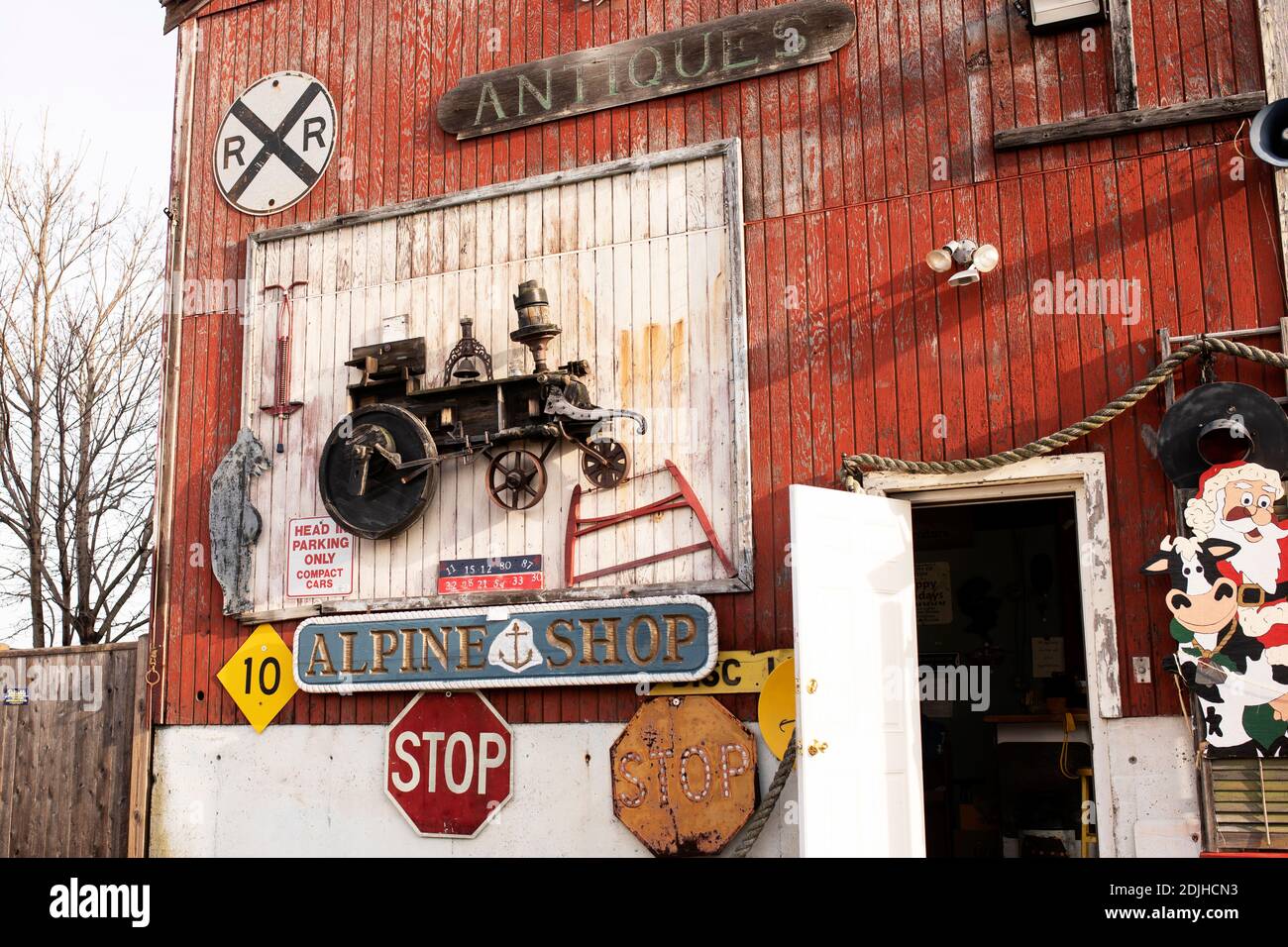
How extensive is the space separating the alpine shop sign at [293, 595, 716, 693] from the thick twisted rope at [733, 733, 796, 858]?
25.2 inches

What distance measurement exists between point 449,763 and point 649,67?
436 centimetres

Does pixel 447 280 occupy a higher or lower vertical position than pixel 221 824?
higher

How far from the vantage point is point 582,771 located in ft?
23.6

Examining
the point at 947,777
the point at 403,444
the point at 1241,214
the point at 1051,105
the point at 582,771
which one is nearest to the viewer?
the point at 1241,214

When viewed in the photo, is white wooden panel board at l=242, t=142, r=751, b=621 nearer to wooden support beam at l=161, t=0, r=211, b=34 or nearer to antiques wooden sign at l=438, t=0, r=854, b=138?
antiques wooden sign at l=438, t=0, r=854, b=138

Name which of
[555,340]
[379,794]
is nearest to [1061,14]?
[555,340]

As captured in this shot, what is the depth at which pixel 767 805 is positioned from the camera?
6598 millimetres

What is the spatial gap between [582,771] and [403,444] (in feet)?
7.49

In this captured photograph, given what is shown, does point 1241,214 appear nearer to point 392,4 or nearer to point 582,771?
point 582,771

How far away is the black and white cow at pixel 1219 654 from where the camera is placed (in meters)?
5.77

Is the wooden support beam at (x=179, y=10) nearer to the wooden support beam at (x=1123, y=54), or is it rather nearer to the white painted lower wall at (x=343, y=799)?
the white painted lower wall at (x=343, y=799)

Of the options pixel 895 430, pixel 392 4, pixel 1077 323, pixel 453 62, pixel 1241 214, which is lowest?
pixel 895 430

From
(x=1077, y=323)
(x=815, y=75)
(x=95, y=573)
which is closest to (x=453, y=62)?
(x=815, y=75)

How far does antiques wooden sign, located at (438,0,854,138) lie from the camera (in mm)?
7285
